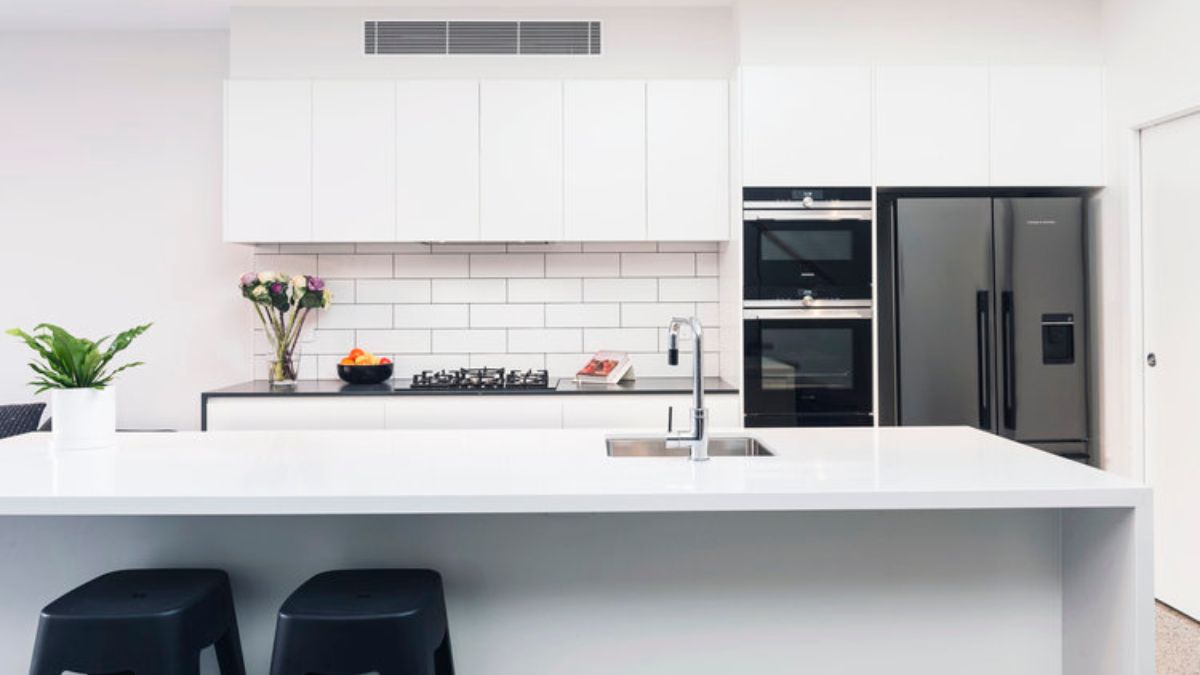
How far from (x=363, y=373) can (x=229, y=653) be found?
2057mm

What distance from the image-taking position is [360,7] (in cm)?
395

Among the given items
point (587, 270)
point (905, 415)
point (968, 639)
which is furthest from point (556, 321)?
point (968, 639)

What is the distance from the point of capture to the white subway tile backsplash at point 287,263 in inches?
164

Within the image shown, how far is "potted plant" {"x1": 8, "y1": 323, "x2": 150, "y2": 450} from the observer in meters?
2.06

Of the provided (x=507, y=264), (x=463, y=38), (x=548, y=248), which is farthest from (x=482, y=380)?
(x=463, y=38)

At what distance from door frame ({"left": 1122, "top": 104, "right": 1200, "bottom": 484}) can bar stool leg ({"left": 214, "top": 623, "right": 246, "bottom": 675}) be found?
3.55 meters

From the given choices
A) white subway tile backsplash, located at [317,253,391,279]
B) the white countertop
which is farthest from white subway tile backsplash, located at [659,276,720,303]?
the white countertop

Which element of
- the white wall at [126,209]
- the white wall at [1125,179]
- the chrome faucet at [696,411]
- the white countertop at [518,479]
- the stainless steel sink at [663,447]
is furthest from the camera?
the white wall at [126,209]

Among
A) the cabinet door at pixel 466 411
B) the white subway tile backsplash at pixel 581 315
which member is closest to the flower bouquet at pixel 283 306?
the cabinet door at pixel 466 411

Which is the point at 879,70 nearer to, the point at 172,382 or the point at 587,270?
the point at 587,270

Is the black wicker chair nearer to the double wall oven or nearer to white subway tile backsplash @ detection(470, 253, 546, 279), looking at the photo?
white subway tile backsplash @ detection(470, 253, 546, 279)

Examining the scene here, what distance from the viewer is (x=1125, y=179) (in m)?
3.56

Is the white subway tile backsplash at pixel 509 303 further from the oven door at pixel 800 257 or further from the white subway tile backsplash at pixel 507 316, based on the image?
the oven door at pixel 800 257

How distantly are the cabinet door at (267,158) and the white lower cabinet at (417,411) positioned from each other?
0.79m
